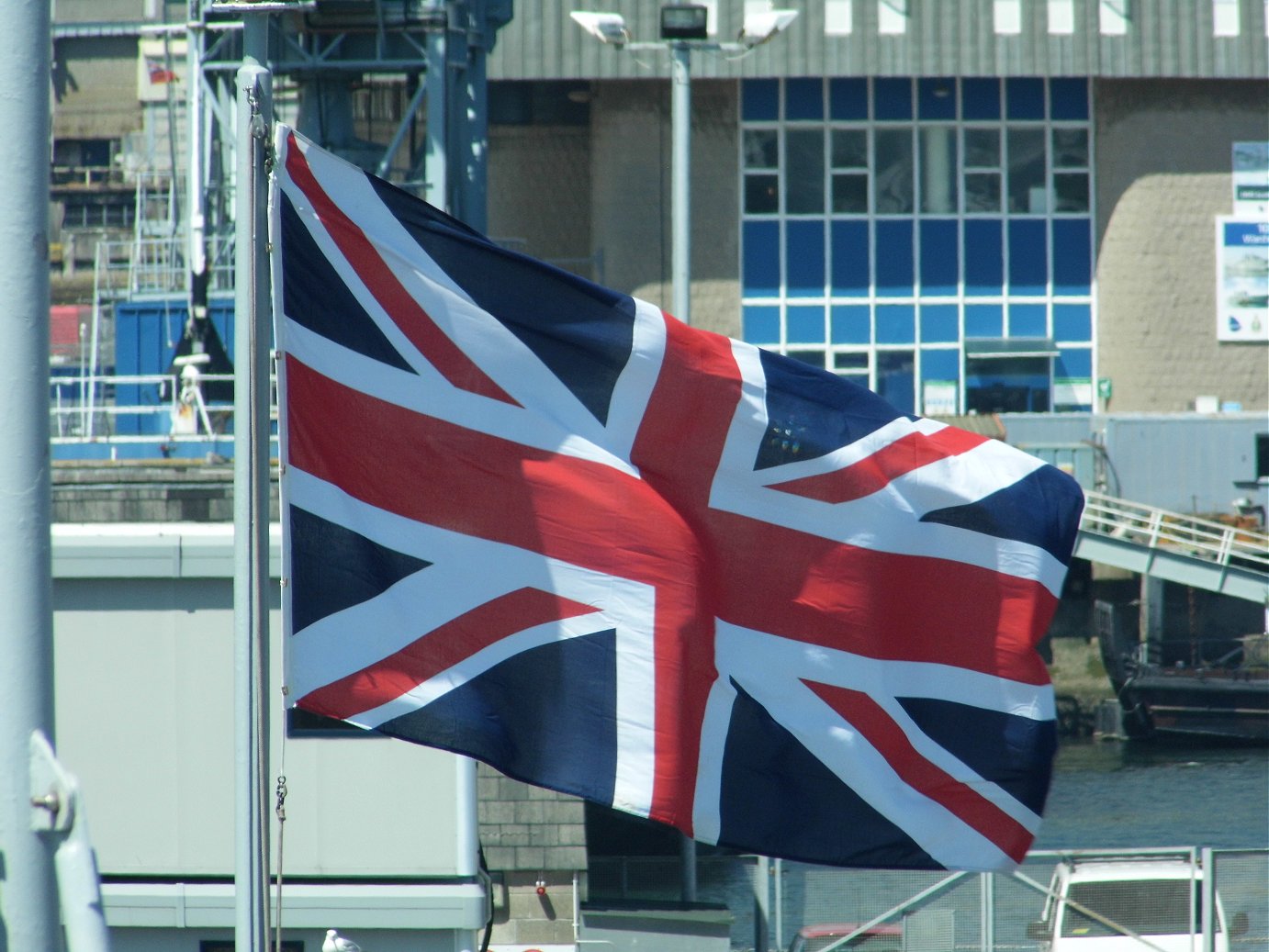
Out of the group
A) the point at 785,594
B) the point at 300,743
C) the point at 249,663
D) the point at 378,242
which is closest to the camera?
the point at 249,663

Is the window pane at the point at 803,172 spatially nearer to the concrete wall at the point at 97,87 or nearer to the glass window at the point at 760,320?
the glass window at the point at 760,320

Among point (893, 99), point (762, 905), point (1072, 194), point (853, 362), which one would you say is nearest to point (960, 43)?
point (893, 99)

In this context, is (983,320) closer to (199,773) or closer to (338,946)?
(199,773)

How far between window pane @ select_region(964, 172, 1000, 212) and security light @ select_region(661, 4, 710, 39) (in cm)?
3069

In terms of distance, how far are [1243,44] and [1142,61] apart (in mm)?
2689

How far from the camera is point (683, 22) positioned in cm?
1491

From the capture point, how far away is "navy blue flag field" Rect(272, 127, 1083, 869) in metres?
5.67

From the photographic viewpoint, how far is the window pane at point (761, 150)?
144 ft

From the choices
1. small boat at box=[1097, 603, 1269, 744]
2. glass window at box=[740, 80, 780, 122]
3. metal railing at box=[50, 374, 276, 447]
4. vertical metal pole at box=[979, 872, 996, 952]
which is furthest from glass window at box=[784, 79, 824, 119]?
vertical metal pole at box=[979, 872, 996, 952]

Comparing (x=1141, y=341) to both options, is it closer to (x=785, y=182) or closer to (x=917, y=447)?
(x=785, y=182)

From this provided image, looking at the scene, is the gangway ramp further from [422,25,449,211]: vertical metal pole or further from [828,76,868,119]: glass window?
[422,25,449,211]: vertical metal pole

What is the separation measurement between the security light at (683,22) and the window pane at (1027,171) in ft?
102

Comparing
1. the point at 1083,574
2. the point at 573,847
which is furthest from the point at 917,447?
the point at 1083,574

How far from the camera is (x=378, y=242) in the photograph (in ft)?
18.9
